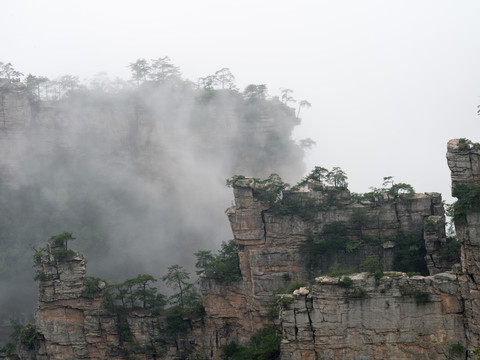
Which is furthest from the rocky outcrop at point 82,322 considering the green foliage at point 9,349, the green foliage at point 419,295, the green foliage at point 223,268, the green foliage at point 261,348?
the green foliage at point 419,295

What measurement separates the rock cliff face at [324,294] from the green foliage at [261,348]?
139 centimetres

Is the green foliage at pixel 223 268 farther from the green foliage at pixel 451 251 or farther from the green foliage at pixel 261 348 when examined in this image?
the green foliage at pixel 451 251

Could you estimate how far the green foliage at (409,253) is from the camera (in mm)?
38781

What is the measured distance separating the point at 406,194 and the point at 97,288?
82.4 ft

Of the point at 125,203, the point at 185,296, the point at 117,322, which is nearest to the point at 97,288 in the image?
the point at 117,322

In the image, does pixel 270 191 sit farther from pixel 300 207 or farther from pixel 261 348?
pixel 261 348

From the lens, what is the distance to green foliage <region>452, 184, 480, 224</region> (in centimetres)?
3084

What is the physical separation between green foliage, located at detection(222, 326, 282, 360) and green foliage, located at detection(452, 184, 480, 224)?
45.1 ft

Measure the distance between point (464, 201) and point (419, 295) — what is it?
20.5ft

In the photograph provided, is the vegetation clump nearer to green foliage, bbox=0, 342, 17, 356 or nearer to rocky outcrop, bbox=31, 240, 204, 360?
green foliage, bbox=0, 342, 17, 356

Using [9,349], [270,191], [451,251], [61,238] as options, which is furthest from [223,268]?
[9,349]

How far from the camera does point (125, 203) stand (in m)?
64.9

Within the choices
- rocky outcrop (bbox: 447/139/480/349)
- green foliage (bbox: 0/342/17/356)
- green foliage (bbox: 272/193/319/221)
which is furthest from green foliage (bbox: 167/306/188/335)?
rocky outcrop (bbox: 447/139/480/349)

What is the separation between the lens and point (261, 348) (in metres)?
35.8
